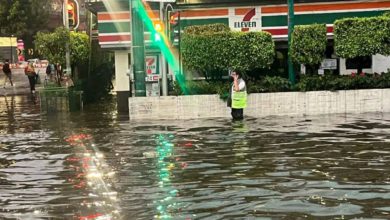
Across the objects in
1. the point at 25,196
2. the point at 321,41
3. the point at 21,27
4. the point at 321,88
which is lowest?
the point at 25,196

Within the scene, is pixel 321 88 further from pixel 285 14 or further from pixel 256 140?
pixel 256 140

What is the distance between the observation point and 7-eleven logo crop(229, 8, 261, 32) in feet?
66.1

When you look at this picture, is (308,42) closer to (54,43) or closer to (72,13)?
(54,43)

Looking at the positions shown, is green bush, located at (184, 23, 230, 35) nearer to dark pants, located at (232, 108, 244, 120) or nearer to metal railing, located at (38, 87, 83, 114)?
dark pants, located at (232, 108, 244, 120)

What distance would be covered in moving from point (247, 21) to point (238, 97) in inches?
225

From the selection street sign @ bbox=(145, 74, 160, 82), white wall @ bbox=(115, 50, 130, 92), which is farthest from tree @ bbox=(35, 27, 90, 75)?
street sign @ bbox=(145, 74, 160, 82)

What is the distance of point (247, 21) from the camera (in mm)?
20219

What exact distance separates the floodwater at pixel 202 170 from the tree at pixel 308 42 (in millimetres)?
2679

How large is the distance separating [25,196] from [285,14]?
566 inches

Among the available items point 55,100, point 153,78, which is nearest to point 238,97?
point 153,78

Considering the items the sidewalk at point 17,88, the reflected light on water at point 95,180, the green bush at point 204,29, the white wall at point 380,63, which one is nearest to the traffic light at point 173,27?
the green bush at point 204,29

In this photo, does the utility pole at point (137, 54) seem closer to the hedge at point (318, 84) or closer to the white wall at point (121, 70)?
the hedge at point (318, 84)

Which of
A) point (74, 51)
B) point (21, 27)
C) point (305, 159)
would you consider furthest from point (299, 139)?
point (21, 27)

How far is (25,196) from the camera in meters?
7.47
